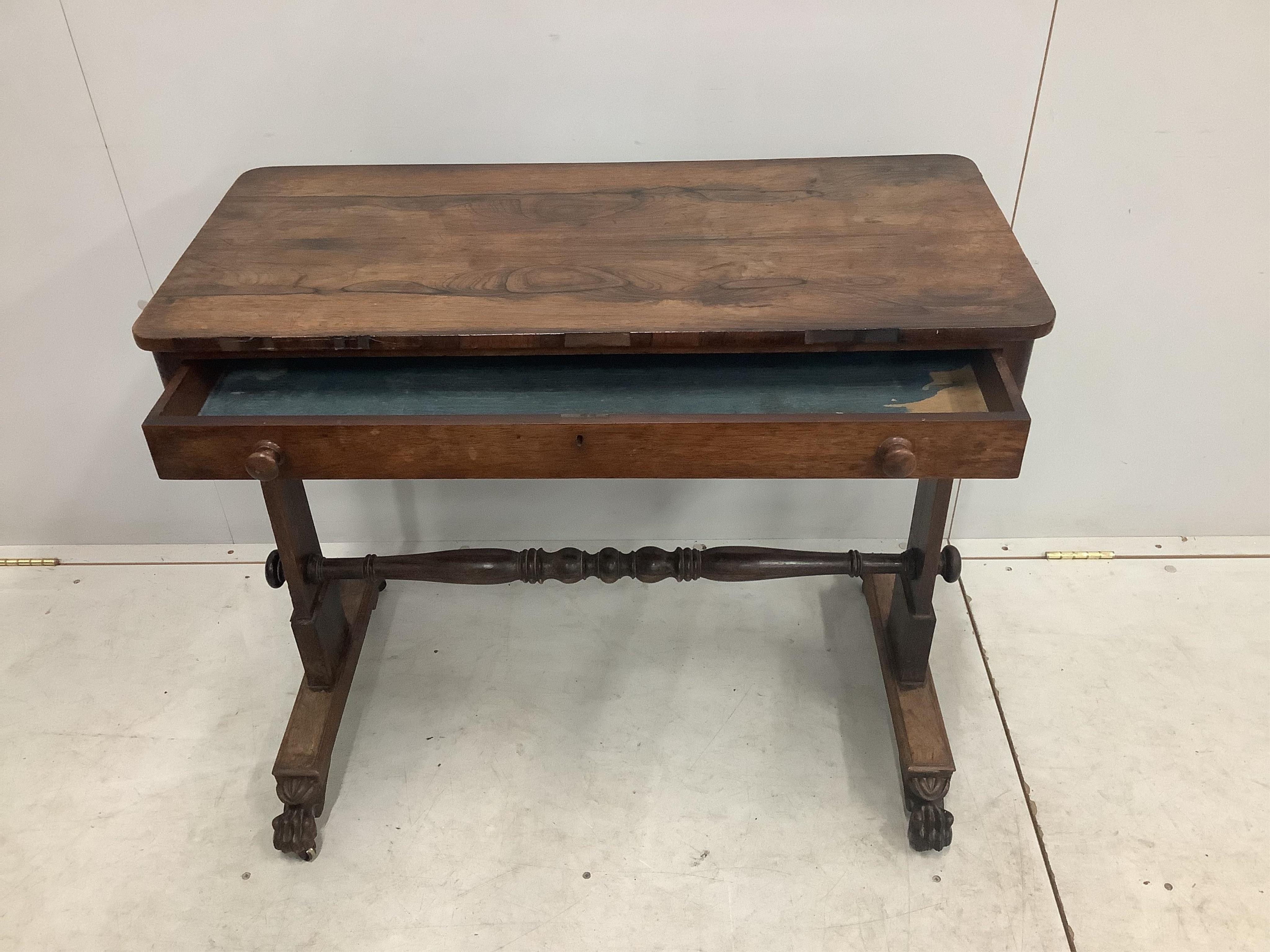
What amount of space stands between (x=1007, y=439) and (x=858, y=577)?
91cm

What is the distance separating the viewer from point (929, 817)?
5.56 ft

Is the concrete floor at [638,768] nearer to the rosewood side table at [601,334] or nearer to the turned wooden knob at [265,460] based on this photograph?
the rosewood side table at [601,334]

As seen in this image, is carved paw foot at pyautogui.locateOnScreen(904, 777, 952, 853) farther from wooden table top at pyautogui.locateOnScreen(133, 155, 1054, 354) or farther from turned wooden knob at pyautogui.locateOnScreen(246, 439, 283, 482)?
turned wooden knob at pyautogui.locateOnScreen(246, 439, 283, 482)

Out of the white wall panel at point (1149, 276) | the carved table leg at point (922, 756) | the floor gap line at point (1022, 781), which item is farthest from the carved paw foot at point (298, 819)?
the white wall panel at point (1149, 276)

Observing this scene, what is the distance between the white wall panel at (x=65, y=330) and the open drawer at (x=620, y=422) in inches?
27.8

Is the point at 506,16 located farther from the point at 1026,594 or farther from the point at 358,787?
the point at 1026,594

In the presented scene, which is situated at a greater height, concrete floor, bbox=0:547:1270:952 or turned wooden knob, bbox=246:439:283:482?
turned wooden knob, bbox=246:439:283:482

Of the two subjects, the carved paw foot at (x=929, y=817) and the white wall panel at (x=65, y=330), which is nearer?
the carved paw foot at (x=929, y=817)

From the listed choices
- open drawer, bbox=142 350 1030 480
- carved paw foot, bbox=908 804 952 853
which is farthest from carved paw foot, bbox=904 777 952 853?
open drawer, bbox=142 350 1030 480

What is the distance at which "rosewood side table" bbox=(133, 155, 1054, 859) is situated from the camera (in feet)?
4.29

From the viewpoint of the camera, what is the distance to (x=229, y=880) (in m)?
1.69

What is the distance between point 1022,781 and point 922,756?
0.74 feet

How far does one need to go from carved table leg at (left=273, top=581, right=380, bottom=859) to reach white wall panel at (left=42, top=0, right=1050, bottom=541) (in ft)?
2.83

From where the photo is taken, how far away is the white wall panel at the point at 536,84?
173cm
